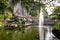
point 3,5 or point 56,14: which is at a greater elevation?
point 3,5

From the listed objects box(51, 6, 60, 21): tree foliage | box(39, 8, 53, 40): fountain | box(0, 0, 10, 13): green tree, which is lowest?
box(39, 8, 53, 40): fountain

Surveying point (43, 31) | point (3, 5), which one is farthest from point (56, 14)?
point (3, 5)

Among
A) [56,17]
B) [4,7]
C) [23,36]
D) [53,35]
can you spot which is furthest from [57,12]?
[4,7]

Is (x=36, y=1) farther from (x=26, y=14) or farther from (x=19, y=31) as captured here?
(x=19, y=31)

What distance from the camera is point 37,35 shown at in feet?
5.04

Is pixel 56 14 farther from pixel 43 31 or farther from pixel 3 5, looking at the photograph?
pixel 3 5

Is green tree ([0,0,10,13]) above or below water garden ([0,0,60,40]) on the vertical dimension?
above

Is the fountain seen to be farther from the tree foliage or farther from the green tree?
the green tree

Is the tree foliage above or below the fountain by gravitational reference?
above

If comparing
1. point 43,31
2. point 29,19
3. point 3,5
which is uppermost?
point 3,5

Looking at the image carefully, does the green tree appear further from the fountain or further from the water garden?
the fountain

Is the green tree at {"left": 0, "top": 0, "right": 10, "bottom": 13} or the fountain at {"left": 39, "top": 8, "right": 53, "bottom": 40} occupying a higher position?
the green tree at {"left": 0, "top": 0, "right": 10, "bottom": 13}

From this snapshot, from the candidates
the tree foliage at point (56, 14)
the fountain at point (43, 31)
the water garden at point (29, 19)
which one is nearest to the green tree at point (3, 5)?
the water garden at point (29, 19)

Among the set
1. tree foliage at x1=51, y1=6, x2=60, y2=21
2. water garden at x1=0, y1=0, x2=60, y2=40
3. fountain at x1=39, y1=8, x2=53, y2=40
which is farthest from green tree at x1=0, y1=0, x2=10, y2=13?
tree foliage at x1=51, y1=6, x2=60, y2=21
